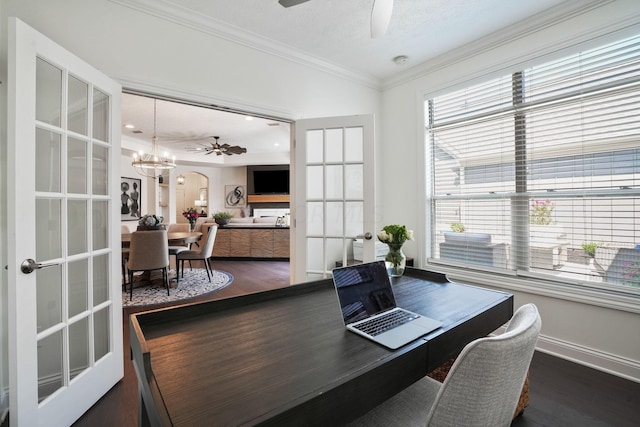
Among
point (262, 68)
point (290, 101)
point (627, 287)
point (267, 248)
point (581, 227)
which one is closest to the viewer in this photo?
point (627, 287)

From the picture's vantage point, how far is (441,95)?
3061 mm

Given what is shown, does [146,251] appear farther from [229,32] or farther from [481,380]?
[481,380]

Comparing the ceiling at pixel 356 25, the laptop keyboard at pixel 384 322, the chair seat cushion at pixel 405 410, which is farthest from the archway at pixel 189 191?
the chair seat cushion at pixel 405 410

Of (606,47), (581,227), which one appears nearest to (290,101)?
(606,47)

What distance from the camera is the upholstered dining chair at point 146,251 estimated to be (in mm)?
3732

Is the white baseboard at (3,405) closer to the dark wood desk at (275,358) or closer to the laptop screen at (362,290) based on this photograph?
the dark wood desk at (275,358)

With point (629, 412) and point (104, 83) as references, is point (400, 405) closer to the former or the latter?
point (629, 412)

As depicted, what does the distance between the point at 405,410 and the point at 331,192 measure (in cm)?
208

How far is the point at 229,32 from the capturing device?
96.3 inches

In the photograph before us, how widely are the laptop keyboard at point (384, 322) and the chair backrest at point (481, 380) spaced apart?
33cm

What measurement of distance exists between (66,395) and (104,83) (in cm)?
187

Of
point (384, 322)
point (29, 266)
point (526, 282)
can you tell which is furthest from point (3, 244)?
point (526, 282)

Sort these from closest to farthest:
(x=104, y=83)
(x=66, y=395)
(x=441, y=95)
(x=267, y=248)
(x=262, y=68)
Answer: (x=66, y=395), (x=104, y=83), (x=262, y=68), (x=441, y=95), (x=267, y=248)

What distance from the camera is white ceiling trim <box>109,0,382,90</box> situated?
6.94 ft
